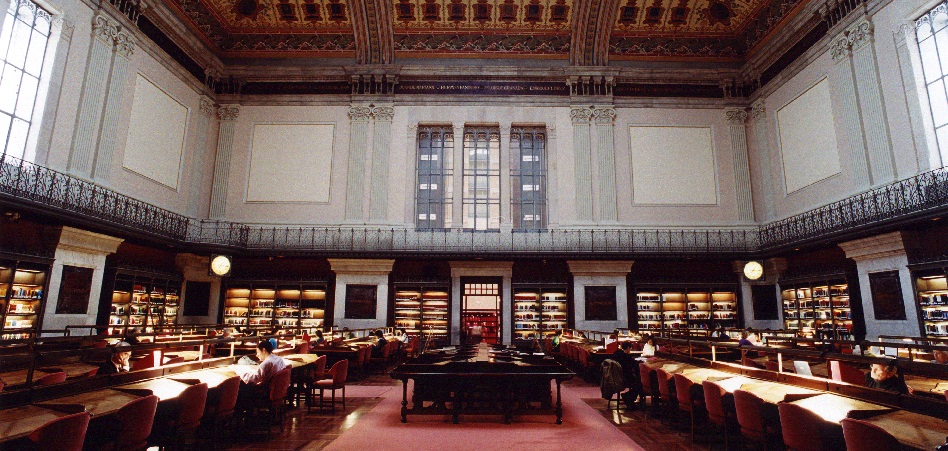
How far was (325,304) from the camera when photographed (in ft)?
47.1

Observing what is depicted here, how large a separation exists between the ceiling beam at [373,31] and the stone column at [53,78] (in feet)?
24.5

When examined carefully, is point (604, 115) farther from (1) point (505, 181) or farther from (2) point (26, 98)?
(2) point (26, 98)

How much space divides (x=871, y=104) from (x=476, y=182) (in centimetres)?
1030

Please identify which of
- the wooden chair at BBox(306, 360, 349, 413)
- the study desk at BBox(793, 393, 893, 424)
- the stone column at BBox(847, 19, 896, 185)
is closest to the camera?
the study desk at BBox(793, 393, 893, 424)

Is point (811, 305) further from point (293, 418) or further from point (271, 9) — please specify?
point (271, 9)

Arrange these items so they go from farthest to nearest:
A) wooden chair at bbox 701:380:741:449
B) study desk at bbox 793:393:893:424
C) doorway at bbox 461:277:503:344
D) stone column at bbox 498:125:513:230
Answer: stone column at bbox 498:125:513:230 < doorway at bbox 461:277:503:344 < wooden chair at bbox 701:380:741:449 < study desk at bbox 793:393:893:424

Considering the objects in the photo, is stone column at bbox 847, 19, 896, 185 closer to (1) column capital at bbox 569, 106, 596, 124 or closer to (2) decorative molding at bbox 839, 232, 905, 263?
(2) decorative molding at bbox 839, 232, 905, 263

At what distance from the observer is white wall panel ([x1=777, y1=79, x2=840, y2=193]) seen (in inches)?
481

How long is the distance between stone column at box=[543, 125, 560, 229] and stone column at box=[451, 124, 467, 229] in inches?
108

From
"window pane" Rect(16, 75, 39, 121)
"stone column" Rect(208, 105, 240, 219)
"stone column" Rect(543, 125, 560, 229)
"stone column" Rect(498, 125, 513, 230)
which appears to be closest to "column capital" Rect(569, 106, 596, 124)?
"stone column" Rect(543, 125, 560, 229)

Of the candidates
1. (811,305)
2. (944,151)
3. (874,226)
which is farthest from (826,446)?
(811,305)

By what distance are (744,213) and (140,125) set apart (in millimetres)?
17437

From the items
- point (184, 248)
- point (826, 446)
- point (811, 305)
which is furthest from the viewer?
point (184, 248)

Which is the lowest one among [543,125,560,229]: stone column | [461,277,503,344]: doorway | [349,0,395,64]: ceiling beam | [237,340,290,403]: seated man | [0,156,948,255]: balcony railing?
[237,340,290,403]: seated man
